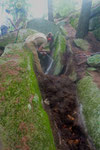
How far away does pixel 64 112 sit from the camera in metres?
4.26

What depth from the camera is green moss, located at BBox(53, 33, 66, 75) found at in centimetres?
654

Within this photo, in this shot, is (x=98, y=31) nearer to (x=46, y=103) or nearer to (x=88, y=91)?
(x=88, y=91)

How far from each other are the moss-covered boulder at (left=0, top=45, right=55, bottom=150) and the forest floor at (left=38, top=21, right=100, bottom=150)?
576 mm

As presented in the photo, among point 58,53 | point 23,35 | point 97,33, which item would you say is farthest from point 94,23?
point 23,35

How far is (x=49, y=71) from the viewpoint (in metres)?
6.80

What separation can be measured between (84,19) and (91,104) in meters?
7.19

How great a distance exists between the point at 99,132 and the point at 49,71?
4.13m

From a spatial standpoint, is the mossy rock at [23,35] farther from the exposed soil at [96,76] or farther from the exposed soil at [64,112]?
the exposed soil at [96,76]

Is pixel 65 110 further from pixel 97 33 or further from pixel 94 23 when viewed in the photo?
pixel 94 23

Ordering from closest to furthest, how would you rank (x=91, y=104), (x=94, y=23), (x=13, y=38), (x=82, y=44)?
(x=91, y=104)
(x=13, y=38)
(x=82, y=44)
(x=94, y=23)

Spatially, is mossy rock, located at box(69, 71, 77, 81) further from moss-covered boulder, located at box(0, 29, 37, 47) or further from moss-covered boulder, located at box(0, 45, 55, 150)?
moss-covered boulder, located at box(0, 29, 37, 47)

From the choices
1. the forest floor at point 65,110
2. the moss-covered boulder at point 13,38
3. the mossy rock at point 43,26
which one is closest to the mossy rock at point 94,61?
the forest floor at point 65,110

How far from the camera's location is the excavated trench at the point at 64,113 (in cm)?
344

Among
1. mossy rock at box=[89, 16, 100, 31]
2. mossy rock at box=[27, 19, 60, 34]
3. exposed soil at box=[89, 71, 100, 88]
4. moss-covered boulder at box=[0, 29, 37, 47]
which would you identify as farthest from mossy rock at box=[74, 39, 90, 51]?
moss-covered boulder at box=[0, 29, 37, 47]
